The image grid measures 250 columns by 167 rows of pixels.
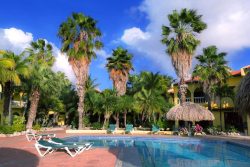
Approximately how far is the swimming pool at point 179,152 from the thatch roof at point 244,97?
403 centimetres

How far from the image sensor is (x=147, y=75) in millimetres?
34312

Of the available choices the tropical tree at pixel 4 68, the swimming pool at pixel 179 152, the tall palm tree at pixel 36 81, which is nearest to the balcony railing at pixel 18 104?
the tall palm tree at pixel 36 81

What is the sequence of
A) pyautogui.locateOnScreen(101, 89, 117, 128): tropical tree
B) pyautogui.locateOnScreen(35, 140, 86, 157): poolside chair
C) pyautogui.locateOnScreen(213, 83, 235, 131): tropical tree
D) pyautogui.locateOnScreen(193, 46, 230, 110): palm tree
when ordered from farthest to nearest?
pyautogui.locateOnScreen(101, 89, 117, 128): tropical tree
pyautogui.locateOnScreen(193, 46, 230, 110): palm tree
pyautogui.locateOnScreen(213, 83, 235, 131): tropical tree
pyautogui.locateOnScreen(35, 140, 86, 157): poolside chair

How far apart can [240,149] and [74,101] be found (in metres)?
25.3

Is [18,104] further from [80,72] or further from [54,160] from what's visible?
[54,160]

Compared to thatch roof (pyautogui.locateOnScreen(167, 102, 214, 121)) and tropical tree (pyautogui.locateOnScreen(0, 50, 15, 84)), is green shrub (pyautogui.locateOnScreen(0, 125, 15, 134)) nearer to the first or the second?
tropical tree (pyautogui.locateOnScreen(0, 50, 15, 84))

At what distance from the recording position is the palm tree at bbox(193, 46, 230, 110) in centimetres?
2758

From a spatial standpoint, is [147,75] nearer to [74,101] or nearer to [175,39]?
[175,39]

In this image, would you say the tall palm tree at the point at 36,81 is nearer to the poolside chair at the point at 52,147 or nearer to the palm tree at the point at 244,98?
the poolside chair at the point at 52,147

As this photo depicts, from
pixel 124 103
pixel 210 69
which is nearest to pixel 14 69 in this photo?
pixel 124 103

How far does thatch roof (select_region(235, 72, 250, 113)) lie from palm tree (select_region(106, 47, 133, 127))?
28.2 m

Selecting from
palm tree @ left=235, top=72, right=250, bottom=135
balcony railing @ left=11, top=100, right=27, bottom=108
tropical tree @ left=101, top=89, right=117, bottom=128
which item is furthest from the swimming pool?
balcony railing @ left=11, top=100, right=27, bottom=108

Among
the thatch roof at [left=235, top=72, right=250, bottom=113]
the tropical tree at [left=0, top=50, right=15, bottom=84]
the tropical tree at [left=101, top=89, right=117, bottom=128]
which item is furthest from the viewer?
the tropical tree at [left=101, top=89, right=117, bottom=128]

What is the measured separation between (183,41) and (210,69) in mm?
4332
